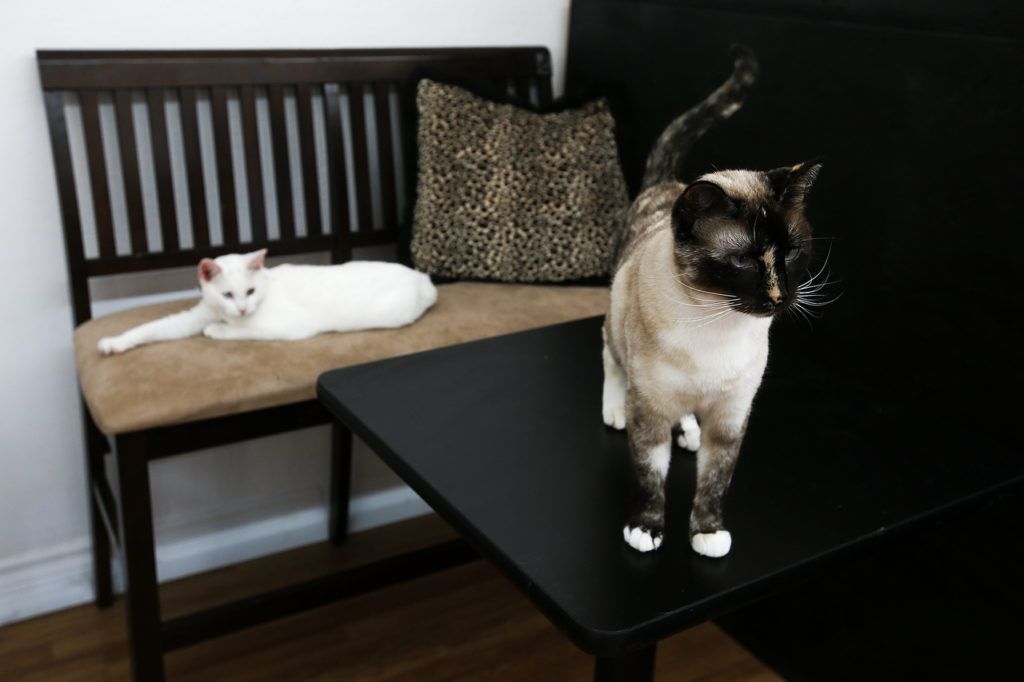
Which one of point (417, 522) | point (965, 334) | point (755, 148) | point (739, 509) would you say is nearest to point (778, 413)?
point (739, 509)

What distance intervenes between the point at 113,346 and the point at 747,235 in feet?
3.55

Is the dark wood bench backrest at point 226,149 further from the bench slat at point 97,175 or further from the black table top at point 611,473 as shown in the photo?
the black table top at point 611,473

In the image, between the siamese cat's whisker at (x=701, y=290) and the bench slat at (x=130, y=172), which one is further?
the bench slat at (x=130, y=172)

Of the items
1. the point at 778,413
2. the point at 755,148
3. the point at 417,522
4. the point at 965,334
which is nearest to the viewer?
the point at 778,413

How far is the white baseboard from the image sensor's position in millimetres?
1862

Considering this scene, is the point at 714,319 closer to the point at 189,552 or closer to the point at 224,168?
the point at 224,168

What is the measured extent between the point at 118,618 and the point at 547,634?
0.85 metres

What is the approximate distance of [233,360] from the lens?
1.49m

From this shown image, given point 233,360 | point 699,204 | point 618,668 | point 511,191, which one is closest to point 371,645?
point 233,360

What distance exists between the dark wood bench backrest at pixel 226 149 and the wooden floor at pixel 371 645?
0.63 meters

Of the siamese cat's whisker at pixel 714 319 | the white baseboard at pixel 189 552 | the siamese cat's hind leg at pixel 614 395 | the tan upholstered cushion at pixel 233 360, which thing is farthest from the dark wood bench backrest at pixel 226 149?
the siamese cat's whisker at pixel 714 319

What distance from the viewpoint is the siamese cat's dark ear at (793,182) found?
827mm

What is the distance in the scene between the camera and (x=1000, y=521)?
1.40m

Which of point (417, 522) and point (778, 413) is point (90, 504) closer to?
point (417, 522)
